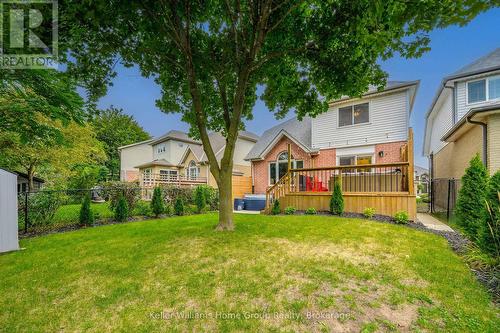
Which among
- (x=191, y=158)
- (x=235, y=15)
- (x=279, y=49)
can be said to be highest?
(x=235, y=15)

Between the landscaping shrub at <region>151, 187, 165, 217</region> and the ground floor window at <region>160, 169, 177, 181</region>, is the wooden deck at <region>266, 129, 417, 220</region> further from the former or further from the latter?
the ground floor window at <region>160, 169, 177, 181</region>

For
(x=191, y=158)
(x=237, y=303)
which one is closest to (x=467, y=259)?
(x=237, y=303)

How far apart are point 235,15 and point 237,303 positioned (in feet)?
20.4

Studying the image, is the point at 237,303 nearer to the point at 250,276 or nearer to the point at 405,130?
the point at 250,276

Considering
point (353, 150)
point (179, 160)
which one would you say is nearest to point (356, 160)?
point (353, 150)

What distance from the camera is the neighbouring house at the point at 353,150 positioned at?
8852 millimetres

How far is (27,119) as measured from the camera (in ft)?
23.0

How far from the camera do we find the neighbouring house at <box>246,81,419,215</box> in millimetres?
8852

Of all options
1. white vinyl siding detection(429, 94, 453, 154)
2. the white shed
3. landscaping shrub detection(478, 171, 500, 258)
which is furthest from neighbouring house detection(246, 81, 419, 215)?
the white shed

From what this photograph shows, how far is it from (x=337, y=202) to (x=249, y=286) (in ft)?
19.6

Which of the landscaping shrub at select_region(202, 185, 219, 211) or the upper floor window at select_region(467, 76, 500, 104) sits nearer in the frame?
the upper floor window at select_region(467, 76, 500, 104)

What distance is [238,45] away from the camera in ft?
21.0

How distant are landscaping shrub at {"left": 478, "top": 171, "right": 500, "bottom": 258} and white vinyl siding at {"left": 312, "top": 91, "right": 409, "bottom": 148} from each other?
7800 mm

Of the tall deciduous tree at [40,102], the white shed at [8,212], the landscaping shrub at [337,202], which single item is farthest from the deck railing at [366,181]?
the white shed at [8,212]
